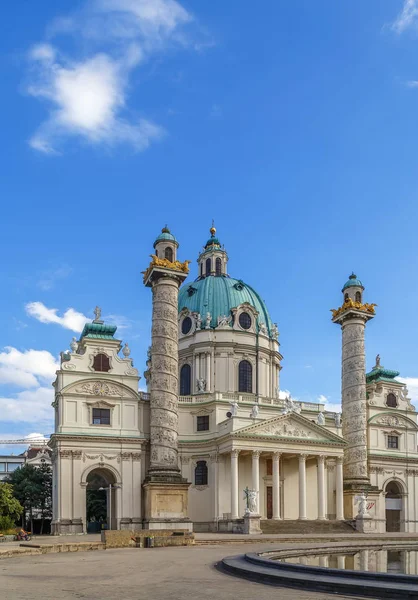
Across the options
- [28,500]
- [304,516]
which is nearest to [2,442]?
[28,500]

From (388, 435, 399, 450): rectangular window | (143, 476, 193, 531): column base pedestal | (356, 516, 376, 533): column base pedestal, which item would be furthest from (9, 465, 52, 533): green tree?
(388, 435, 399, 450): rectangular window

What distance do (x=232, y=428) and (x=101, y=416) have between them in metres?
10.5

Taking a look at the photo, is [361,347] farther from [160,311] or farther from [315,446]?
[160,311]

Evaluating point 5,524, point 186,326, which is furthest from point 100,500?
point 5,524

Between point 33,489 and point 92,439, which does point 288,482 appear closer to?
point 92,439

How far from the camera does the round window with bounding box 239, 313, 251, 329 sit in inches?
2761

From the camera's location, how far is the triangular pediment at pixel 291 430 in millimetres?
57812

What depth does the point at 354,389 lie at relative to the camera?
6281cm

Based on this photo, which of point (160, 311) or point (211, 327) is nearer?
point (160, 311)

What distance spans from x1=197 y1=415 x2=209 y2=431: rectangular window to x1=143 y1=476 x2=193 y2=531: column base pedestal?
40.2ft

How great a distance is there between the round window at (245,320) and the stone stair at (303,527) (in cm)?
2101

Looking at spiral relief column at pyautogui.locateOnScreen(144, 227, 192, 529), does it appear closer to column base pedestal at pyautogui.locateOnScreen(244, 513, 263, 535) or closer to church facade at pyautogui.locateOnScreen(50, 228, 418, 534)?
church facade at pyautogui.locateOnScreen(50, 228, 418, 534)

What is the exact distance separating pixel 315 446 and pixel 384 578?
143 ft

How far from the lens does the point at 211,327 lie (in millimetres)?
69062
